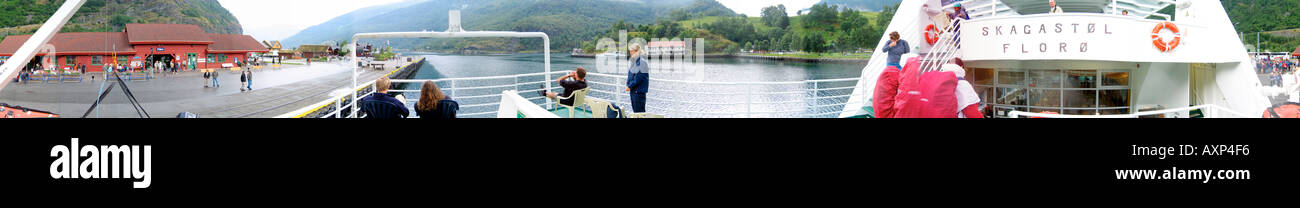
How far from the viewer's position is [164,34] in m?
3.21

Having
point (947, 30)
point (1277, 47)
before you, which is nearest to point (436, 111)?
point (947, 30)

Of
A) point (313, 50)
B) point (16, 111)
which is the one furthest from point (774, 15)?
point (16, 111)

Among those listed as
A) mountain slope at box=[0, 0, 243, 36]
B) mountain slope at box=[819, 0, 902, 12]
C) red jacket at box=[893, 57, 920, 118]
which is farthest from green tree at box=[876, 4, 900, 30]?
mountain slope at box=[0, 0, 243, 36]

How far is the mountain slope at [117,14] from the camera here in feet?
9.21

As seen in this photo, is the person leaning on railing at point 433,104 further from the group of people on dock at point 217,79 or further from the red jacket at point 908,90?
the red jacket at point 908,90

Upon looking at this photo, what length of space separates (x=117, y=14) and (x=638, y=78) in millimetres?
2721

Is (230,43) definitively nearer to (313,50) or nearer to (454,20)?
(313,50)
